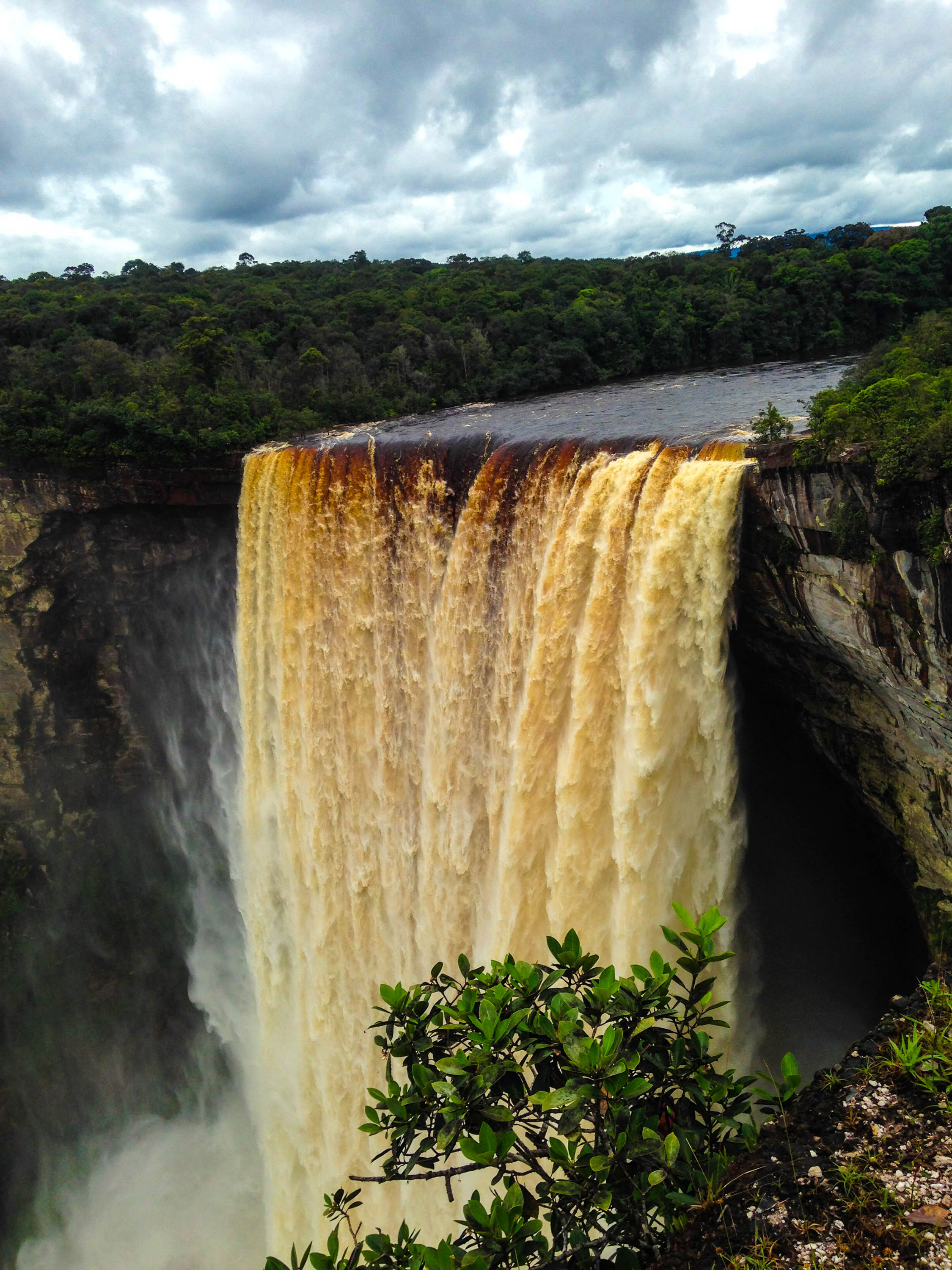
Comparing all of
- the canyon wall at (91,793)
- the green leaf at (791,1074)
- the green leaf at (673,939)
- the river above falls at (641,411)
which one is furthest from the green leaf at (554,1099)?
the canyon wall at (91,793)

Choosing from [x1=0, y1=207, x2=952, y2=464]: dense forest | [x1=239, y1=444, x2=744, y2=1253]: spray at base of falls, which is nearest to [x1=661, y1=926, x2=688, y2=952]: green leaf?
[x1=239, y1=444, x2=744, y2=1253]: spray at base of falls

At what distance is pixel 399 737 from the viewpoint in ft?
40.2

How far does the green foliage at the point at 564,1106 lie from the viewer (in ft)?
10.8

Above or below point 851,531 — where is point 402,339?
above

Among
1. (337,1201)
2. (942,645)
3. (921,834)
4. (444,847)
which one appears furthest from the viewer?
(444,847)

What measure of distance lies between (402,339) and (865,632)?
855 inches

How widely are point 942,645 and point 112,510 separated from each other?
18.1 m

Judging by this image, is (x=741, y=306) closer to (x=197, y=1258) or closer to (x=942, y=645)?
(x=942, y=645)

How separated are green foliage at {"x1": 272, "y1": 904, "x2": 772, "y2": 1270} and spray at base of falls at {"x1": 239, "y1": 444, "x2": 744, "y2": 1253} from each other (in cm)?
426

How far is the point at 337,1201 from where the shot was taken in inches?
156

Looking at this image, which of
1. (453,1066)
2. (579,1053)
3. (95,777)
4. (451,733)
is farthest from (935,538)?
(95,777)

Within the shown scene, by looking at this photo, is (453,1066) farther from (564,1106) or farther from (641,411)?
(641,411)

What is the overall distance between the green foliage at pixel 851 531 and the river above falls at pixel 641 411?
2.57 meters

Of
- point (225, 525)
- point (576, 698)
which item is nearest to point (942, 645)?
point (576, 698)
